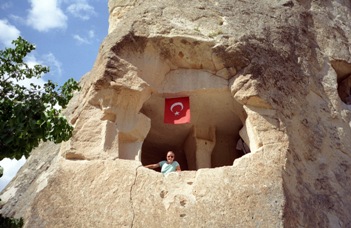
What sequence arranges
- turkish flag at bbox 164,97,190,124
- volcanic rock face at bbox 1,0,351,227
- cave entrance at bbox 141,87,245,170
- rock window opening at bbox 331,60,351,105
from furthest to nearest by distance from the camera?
rock window opening at bbox 331,60,351,105 → cave entrance at bbox 141,87,245,170 → turkish flag at bbox 164,97,190,124 → volcanic rock face at bbox 1,0,351,227

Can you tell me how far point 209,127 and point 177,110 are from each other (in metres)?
1.44

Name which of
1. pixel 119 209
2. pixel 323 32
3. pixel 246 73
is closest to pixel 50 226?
pixel 119 209

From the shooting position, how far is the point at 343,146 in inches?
295

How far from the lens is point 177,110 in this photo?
7.73 metres

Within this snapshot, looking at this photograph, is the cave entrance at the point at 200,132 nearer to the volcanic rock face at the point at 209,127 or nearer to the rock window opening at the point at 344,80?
the volcanic rock face at the point at 209,127

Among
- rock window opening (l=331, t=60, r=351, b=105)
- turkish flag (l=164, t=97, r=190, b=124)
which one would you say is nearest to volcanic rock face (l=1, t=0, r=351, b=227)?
rock window opening (l=331, t=60, r=351, b=105)

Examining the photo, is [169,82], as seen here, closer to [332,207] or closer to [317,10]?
[332,207]

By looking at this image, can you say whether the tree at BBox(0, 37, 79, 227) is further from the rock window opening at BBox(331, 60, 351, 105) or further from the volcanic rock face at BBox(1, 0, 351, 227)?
the rock window opening at BBox(331, 60, 351, 105)

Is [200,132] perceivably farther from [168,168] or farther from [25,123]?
[25,123]

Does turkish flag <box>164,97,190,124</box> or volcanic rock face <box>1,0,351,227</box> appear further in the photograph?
turkish flag <box>164,97,190,124</box>

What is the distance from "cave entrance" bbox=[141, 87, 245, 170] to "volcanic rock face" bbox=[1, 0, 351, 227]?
1.2 inches

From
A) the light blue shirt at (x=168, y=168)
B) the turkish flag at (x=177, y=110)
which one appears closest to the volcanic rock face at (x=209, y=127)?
the turkish flag at (x=177, y=110)

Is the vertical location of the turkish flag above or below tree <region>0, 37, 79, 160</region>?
above

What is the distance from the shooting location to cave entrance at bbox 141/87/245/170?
799 centimetres
